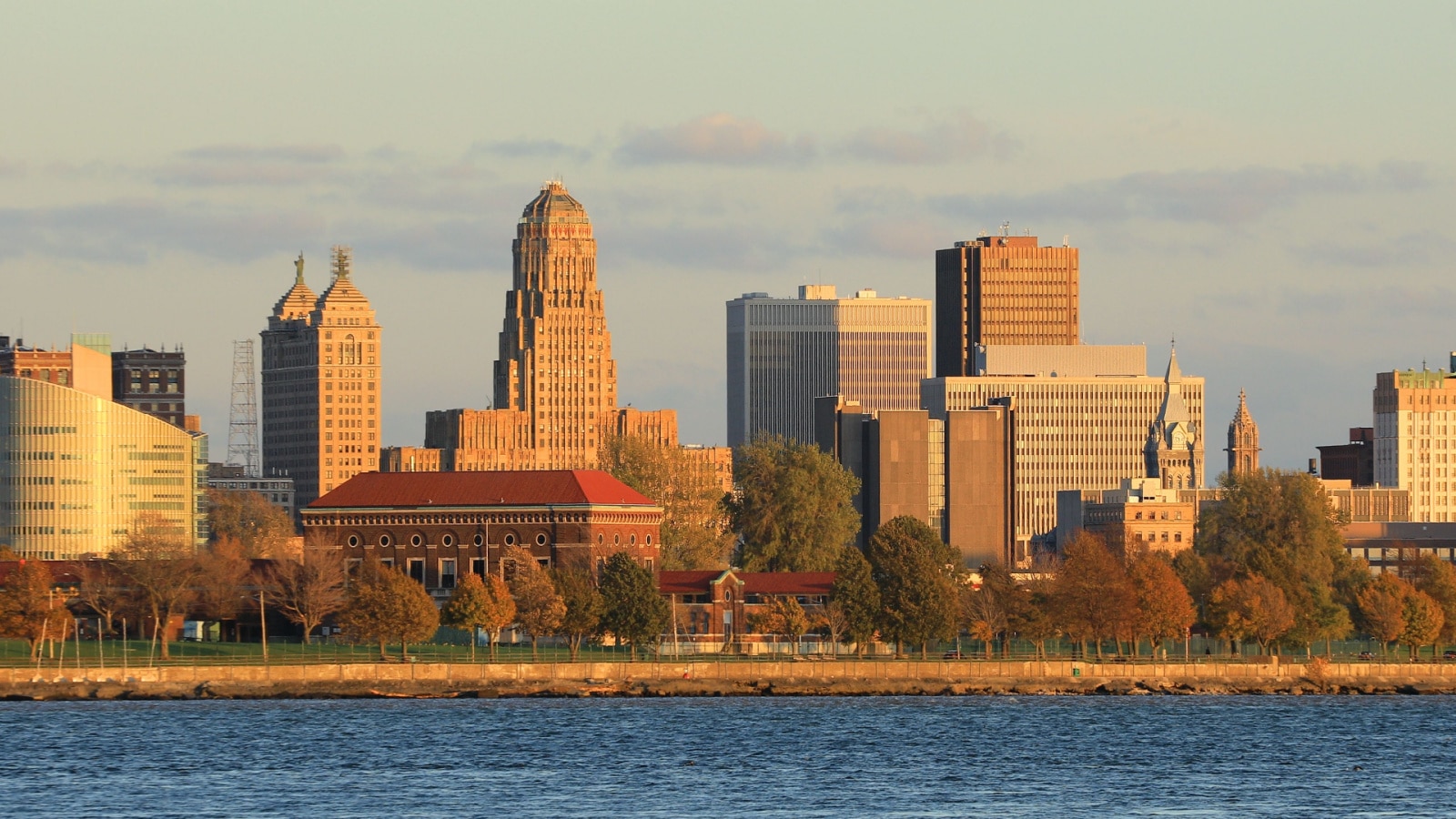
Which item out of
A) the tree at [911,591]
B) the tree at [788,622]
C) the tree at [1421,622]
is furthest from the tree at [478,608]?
the tree at [1421,622]

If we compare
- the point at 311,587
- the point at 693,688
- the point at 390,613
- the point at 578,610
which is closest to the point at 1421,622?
the point at 693,688

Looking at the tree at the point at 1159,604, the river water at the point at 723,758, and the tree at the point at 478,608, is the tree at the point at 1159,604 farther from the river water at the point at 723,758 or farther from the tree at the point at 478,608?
the tree at the point at 478,608

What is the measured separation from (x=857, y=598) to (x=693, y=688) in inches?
842

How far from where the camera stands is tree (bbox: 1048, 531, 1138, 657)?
182 m

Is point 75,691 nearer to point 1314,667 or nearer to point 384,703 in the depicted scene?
point 384,703

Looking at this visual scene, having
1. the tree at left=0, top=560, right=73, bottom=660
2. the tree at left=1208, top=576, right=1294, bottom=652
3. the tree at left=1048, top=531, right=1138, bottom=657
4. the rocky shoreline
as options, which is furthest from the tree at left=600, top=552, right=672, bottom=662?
the tree at left=1208, top=576, right=1294, bottom=652

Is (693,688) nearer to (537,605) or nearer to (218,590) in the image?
(537,605)

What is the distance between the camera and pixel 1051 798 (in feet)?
370

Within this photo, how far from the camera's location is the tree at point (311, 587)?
180m

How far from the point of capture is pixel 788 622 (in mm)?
191875

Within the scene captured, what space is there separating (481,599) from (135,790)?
6820 cm

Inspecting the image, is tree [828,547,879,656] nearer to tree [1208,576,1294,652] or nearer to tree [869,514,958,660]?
tree [869,514,958,660]

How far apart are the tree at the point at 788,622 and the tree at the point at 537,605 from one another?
1754 centimetres

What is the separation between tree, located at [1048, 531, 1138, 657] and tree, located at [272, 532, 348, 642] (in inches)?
1837
